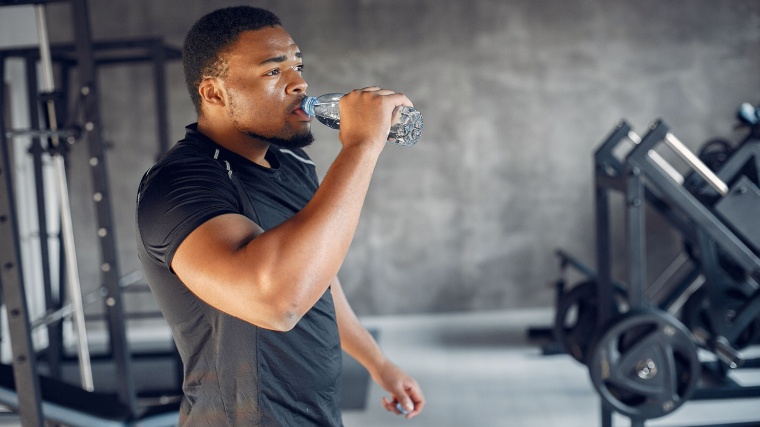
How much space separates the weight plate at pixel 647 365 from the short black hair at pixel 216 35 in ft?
6.95

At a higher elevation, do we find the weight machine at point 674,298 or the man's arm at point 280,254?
the man's arm at point 280,254

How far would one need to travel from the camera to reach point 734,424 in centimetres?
292

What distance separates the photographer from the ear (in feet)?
3.57

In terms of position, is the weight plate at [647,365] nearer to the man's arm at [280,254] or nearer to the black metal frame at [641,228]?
the black metal frame at [641,228]

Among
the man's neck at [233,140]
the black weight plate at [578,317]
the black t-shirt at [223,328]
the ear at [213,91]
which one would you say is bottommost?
the black weight plate at [578,317]

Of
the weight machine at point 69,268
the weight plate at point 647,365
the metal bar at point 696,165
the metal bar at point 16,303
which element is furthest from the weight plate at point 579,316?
the metal bar at point 16,303

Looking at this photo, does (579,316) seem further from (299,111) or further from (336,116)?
(299,111)

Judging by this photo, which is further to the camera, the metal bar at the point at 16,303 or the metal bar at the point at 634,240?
the metal bar at the point at 634,240

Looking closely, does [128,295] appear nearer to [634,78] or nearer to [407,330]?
[407,330]

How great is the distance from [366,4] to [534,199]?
176 cm

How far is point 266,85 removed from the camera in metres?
1.06

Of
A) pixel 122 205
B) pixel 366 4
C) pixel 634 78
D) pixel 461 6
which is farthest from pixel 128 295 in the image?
pixel 634 78

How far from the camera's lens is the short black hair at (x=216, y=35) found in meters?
1.07

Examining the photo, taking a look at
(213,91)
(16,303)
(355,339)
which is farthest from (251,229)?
(16,303)
